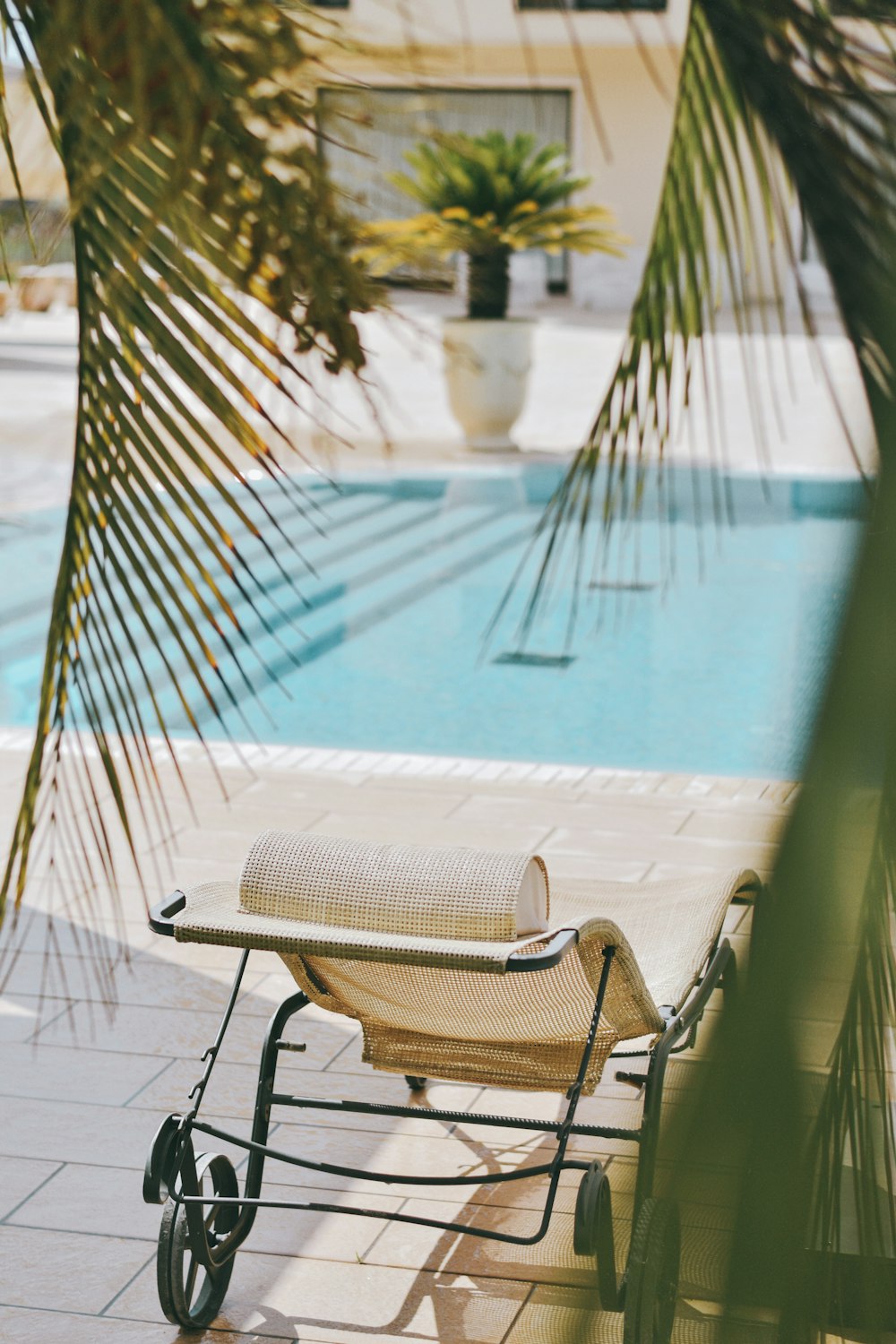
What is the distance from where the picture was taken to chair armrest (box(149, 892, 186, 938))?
7.73 feet

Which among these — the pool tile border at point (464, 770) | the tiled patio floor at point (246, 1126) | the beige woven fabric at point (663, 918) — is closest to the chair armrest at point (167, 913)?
the tiled patio floor at point (246, 1126)

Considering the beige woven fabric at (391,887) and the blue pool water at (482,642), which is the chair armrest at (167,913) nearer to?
the beige woven fabric at (391,887)

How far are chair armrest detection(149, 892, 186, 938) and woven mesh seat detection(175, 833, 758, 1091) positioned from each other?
0.7 inches

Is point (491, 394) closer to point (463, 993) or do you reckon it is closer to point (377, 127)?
point (463, 993)

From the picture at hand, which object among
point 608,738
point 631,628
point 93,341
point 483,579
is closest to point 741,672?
point 631,628

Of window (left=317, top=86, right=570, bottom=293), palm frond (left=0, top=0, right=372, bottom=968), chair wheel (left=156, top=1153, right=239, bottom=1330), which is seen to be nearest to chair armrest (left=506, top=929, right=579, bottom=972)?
chair wheel (left=156, top=1153, right=239, bottom=1330)

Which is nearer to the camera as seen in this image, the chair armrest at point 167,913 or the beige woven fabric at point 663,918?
the chair armrest at point 167,913

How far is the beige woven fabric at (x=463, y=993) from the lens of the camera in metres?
2.26

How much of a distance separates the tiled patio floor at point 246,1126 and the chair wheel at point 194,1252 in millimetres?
51

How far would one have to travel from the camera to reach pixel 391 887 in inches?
93.4

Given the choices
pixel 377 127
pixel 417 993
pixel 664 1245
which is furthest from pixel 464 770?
pixel 664 1245

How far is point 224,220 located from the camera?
825mm

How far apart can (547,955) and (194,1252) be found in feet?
2.44

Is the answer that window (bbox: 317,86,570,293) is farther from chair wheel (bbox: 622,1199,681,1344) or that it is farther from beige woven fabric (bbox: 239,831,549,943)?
beige woven fabric (bbox: 239,831,549,943)
